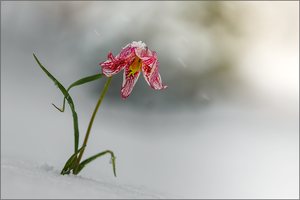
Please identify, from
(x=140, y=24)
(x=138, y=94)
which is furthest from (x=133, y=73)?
(x=140, y=24)

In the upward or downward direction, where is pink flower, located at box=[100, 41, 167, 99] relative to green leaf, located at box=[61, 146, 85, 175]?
upward

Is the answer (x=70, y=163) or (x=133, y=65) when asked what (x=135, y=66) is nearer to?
(x=133, y=65)

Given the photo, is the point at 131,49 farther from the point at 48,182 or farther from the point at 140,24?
the point at 140,24

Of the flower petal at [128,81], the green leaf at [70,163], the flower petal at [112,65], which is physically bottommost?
the green leaf at [70,163]

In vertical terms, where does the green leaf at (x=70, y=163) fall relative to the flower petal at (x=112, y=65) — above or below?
below

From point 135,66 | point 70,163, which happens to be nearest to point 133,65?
point 135,66

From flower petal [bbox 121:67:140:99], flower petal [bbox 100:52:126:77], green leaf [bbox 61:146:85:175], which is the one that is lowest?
green leaf [bbox 61:146:85:175]
